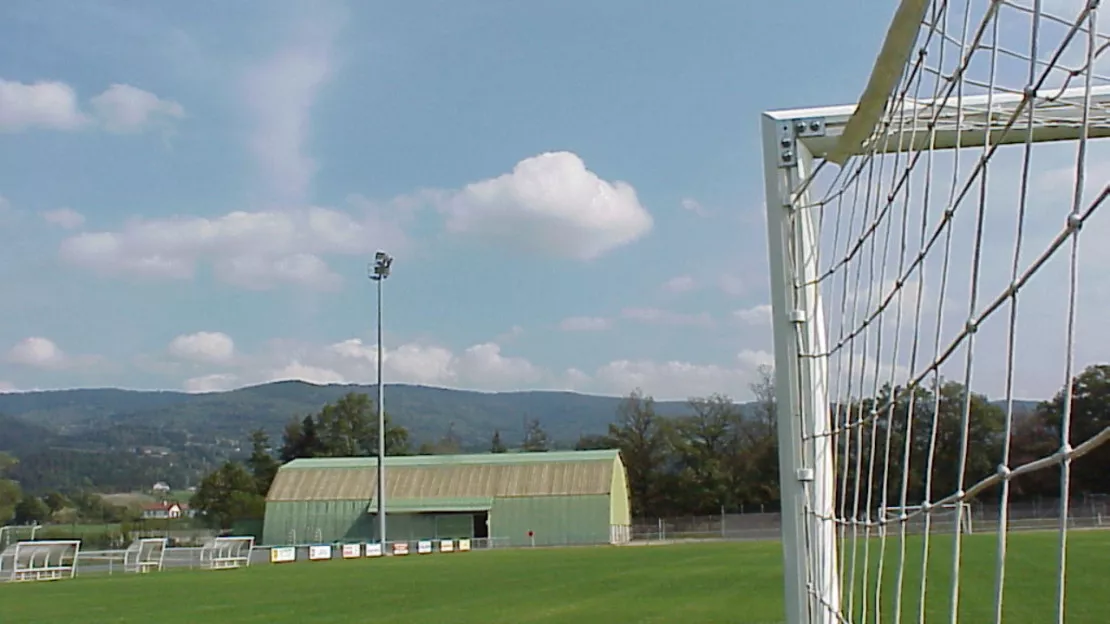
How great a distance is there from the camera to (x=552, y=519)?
155 feet

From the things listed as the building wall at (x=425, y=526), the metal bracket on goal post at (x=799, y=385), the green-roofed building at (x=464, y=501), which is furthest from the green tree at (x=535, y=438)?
the metal bracket on goal post at (x=799, y=385)

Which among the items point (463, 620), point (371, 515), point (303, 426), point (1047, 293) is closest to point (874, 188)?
point (1047, 293)

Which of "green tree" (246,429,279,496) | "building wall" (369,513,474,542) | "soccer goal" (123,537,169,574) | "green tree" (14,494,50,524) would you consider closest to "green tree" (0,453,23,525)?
"green tree" (14,494,50,524)

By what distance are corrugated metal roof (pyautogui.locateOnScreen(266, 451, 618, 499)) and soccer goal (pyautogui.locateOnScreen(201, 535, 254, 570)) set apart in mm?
20939

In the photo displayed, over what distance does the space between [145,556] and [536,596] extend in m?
17.9

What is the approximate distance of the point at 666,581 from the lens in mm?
14117

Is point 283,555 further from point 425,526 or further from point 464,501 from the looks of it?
point 425,526

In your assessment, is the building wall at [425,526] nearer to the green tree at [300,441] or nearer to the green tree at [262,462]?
the green tree at [262,462]

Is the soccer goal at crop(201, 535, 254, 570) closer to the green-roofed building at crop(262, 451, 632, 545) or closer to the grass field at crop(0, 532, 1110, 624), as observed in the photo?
the grass field at crop(0, 532, 1110, 624)

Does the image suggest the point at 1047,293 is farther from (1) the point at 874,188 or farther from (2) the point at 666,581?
(2) the point at 666,581

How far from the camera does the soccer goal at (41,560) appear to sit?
22391mm

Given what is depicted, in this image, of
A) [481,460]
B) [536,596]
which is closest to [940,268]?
[536,596]

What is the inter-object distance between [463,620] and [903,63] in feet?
24.5

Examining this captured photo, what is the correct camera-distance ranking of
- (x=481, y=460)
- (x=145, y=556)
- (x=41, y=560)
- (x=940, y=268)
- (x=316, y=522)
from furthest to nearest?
(x=481, y=460)
(x=316, y=522)
(x=145, y=556)
(x=41, y=560)
(x=940, y=268)
